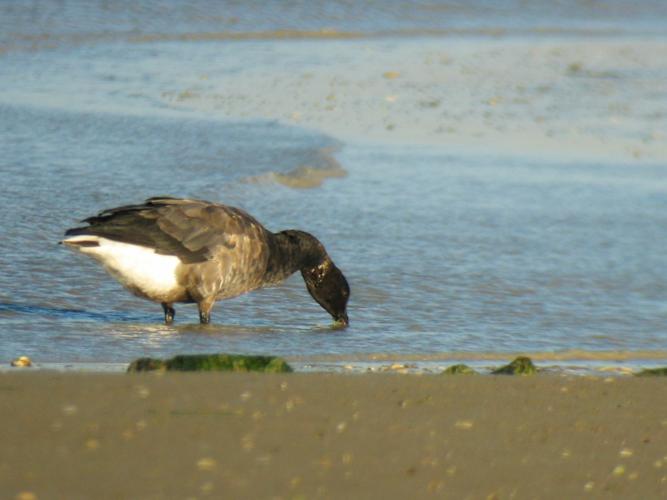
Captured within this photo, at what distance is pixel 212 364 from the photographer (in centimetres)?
510

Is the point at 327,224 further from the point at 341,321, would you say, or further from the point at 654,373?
the point at 654,373

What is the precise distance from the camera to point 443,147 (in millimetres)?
11711

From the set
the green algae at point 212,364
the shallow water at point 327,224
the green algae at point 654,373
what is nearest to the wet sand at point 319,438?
the green algae at point 212,364

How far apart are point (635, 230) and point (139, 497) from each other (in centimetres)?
673

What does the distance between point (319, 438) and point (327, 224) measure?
512 cm

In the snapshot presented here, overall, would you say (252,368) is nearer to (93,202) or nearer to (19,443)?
(19,443)

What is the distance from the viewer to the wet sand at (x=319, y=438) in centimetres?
371

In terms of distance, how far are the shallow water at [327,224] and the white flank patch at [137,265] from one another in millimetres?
228

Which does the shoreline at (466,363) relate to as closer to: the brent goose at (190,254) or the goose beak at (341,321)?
the goose beak at (341,321)

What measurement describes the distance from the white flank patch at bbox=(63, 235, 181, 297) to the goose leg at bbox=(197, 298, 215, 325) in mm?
176

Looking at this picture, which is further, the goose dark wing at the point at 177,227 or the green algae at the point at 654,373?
the goose dark wing at the point at 177,227

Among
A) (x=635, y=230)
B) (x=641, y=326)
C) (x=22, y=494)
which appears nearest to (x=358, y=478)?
(x=22, y=494)

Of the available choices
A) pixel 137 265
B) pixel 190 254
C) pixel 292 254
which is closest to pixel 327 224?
pixel 292 254

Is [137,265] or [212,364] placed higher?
[137,265]
